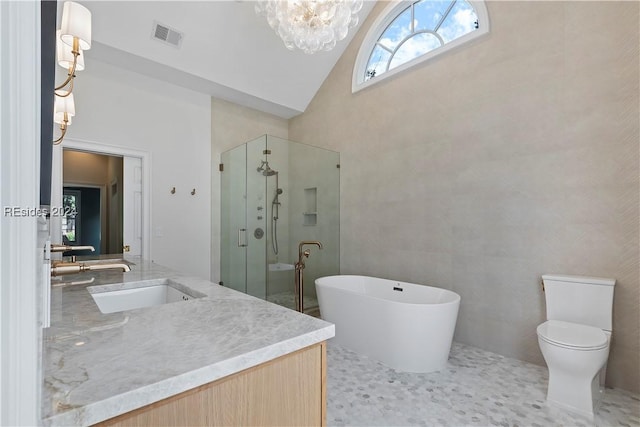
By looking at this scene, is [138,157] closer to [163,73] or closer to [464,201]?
[163,73]

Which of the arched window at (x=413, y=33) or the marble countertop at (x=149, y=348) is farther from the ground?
the arched window at (x=413, y=33)

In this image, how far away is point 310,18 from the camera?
2.54m

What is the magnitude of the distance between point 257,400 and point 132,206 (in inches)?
138

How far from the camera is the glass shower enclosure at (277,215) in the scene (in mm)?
3713

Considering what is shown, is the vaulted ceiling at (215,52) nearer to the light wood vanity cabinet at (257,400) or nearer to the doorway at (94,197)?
the doorway at (94,197)

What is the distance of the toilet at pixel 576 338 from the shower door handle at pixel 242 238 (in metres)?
3.07

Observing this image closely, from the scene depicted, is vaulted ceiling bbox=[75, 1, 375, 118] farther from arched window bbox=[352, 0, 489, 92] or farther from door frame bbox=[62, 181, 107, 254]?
door frame bbox=[62, 181, 107, 254]

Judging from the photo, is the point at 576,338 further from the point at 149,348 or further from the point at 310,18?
the point at 310,18

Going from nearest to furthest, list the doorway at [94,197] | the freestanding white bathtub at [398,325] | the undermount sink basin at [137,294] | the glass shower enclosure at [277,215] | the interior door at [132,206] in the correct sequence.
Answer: the undermount sink basin at [137,294], the freestanding white bathtub at [398,325], the interior door at [132,206], the glass shower enclosure at [277,215], the doorway at [94,197]

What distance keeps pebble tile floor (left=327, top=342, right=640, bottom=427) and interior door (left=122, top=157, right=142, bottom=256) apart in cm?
263

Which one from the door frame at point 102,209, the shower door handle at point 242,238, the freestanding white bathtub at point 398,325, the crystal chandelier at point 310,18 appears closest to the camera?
the freestanding white bathtub at point 398,325

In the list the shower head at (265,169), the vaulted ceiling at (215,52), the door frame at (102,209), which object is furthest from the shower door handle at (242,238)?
the door frame at (102,209)

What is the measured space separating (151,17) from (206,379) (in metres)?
3.53

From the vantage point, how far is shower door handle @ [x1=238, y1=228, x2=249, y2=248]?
12.7 feet
